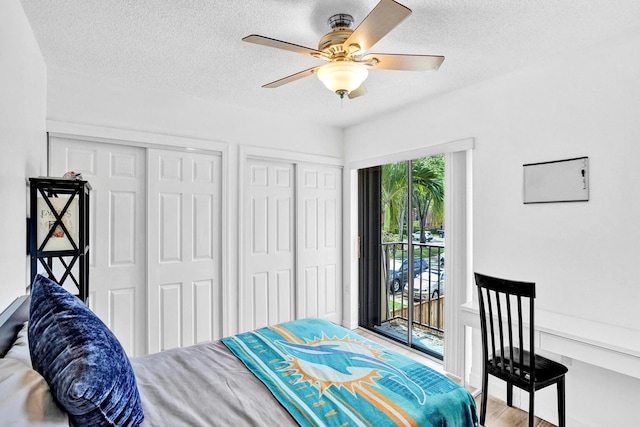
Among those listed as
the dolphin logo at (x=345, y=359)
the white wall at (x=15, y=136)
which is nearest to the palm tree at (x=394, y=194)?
the dolphin logo at (x=345, y=359)

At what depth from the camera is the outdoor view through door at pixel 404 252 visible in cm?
364

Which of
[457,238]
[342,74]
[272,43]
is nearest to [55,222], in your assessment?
[272,43]

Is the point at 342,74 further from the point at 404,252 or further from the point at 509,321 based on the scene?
the point at 404,252

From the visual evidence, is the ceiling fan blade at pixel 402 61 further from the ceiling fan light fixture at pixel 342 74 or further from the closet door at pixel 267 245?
the closet door at pixel 267 245

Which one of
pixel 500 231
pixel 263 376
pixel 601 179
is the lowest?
pixel 263 376

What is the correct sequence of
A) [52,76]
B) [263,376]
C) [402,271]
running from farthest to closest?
[402,271] → [52,76] → [263,376]

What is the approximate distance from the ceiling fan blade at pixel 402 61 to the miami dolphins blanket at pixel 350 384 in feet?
4.89

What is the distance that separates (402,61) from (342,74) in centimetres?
32

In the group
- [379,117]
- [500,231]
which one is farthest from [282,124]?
[500,231]

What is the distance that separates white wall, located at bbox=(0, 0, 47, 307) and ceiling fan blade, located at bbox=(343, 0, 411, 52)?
1.52 metres

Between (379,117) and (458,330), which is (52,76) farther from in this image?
(458,330)

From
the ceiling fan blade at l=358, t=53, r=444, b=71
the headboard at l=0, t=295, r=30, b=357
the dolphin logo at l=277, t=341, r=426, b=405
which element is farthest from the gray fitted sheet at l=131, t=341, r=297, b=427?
the ceiling fan blade at l=358, t=53, r=444, b=71

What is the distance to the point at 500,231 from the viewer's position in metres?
2.71

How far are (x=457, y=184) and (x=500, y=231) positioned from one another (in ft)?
1.75
